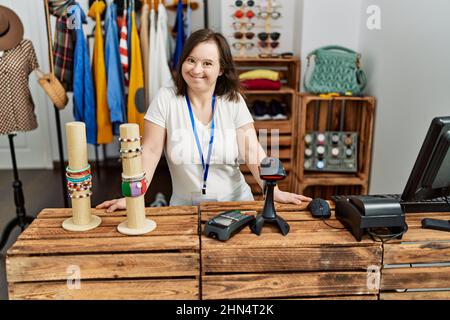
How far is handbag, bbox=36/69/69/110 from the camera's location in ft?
9.00

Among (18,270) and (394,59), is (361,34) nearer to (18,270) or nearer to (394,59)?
(394,59)

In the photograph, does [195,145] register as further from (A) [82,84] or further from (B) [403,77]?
(A) [82,84]

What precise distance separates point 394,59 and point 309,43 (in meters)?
0.75

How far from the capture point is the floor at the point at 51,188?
356 centimetres

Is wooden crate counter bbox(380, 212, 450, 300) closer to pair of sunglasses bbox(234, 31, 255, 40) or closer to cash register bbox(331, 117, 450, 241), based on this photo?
cash register bbox(331, 117, 450, 241)

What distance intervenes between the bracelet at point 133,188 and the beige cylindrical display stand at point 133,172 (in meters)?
0.02

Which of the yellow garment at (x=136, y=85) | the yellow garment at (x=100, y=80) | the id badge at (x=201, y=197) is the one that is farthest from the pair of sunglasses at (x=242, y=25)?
the id badge at (x=201, y=197)

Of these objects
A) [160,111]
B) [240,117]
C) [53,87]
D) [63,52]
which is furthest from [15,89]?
[240,117]

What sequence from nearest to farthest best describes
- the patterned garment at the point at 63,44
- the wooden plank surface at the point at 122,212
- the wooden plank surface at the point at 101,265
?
the wooden plank surface at the point at 101,265 → the wooden plank surface at the point at 122,212 → the patterned garment at the point at 63,44

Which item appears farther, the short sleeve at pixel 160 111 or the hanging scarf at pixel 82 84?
the hanging scarf at pixel 82 84

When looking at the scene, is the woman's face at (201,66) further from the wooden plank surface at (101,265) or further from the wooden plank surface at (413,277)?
the wooden plank surface at (413,277)

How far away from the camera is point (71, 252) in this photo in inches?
43.6

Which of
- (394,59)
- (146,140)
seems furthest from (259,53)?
(146,140)

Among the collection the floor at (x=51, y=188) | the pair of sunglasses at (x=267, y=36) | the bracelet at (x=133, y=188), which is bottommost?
the floor at (x=51, y=188)
